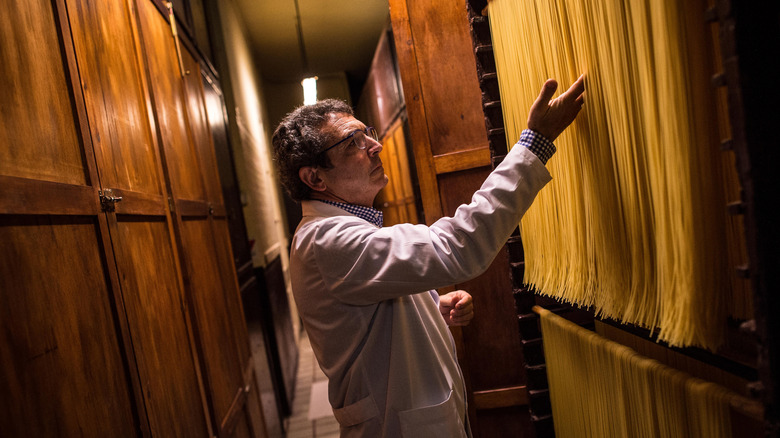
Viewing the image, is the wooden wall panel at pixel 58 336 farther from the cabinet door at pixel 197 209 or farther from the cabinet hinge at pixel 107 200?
the cabinet door at pixel 197 209

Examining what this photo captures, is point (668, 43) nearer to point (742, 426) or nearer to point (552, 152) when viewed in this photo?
point (552, 152)

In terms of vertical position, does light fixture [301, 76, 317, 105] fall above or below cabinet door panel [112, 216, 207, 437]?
above

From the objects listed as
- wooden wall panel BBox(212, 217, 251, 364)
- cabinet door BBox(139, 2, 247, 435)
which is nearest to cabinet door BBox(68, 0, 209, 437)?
cabinet door BBox(139, 2, 247, 435)

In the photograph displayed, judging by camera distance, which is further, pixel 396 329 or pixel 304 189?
pixel 304 189

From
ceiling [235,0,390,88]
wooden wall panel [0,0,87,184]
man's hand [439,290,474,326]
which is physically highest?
ceiling [235,0,390,88]

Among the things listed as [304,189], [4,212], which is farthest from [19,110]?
[304,189]

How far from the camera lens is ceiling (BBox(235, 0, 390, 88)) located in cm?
652

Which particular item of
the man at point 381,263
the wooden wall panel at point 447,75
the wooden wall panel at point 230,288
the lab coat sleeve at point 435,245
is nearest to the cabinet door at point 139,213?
the man at point 381,263

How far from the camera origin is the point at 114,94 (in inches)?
62.0

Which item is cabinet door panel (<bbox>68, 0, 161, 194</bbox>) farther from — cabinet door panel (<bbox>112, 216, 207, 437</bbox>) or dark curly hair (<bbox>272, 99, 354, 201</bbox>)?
dark curly hair (<bbox>272, 99, 354, 201</bbox>)

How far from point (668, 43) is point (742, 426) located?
598mm

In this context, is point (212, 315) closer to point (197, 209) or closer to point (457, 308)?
point (197, 209)

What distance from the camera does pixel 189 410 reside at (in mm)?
1813

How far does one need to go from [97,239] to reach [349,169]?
0.72 meters
